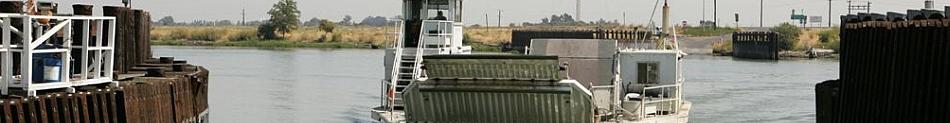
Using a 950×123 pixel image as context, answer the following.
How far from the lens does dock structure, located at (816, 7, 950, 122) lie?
53.7 feet

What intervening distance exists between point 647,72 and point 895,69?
16472 millimetres

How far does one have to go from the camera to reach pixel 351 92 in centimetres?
5812

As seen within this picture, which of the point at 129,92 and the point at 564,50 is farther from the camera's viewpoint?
the point at 564,50

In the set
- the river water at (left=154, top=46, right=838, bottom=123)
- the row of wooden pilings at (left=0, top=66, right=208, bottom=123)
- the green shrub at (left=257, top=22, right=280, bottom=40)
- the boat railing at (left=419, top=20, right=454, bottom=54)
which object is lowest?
the river water at (left=154, top=46, right=838, bottom=123)

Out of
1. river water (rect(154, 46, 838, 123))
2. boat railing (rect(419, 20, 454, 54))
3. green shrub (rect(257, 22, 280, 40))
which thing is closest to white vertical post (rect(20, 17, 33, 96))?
boat railing (rect(419, 20, 454, 54))

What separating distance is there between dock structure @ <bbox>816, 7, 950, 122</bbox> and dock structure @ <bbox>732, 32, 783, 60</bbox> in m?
93.1

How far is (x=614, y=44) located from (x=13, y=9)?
15191mm

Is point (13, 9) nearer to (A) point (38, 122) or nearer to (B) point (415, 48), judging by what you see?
(A) point (38, 122)

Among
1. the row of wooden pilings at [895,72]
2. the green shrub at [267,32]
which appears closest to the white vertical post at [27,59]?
the row of wooden pilings at [895,72]

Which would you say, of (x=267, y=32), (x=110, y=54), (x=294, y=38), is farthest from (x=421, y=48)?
(x=267, y=32)

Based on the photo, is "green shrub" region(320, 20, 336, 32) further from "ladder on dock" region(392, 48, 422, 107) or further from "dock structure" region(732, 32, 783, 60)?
"ladder on dock" region(392, 48, 422, 107)

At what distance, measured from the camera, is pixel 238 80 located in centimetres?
6606

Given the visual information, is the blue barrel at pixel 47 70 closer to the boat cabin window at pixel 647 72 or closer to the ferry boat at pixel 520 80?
the ferry boat at pixel 520 80

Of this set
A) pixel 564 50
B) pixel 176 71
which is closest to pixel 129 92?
pixel 176 71
